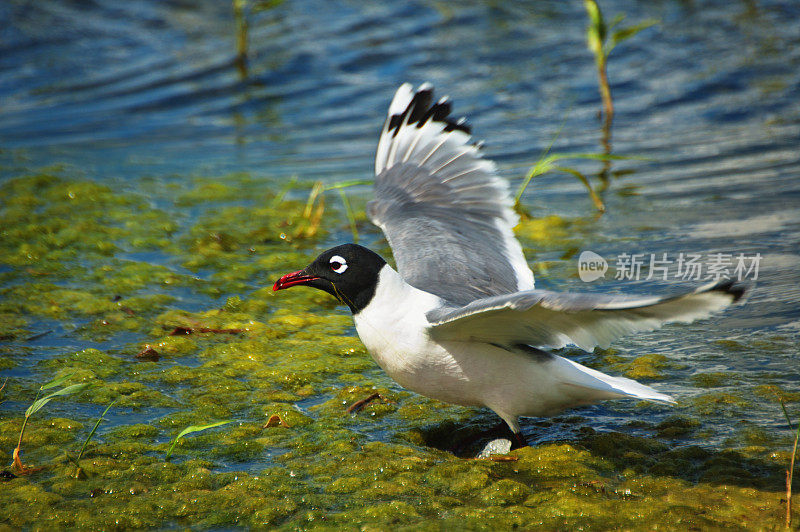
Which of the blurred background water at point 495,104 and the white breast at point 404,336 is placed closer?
the white breast at point 404,336

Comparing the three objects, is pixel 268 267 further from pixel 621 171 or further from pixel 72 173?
pixel 621 171

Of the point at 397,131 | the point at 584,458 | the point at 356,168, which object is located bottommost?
the point at 584,458

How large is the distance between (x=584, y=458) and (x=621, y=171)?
4261 millimetres

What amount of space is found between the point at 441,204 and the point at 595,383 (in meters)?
1.80

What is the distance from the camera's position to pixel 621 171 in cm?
722

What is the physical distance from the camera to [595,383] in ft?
10.9

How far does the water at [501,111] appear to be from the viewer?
5.02 m

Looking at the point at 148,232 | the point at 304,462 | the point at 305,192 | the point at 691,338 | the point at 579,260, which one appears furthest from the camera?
the point at 305,192

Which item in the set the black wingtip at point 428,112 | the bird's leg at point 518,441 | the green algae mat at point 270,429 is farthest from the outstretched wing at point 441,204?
the bird's leg at point 518,441

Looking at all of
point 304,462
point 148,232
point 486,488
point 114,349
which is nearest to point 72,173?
point 148,232

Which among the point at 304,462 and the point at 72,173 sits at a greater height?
the point at 72,173

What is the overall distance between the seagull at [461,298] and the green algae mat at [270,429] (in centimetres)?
31

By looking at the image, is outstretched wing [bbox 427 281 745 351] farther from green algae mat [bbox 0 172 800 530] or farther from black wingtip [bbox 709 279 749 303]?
green algae mat [bbox 0 172 800 530]

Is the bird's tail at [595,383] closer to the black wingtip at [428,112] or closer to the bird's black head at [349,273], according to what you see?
the bird's black head at [349,273]
